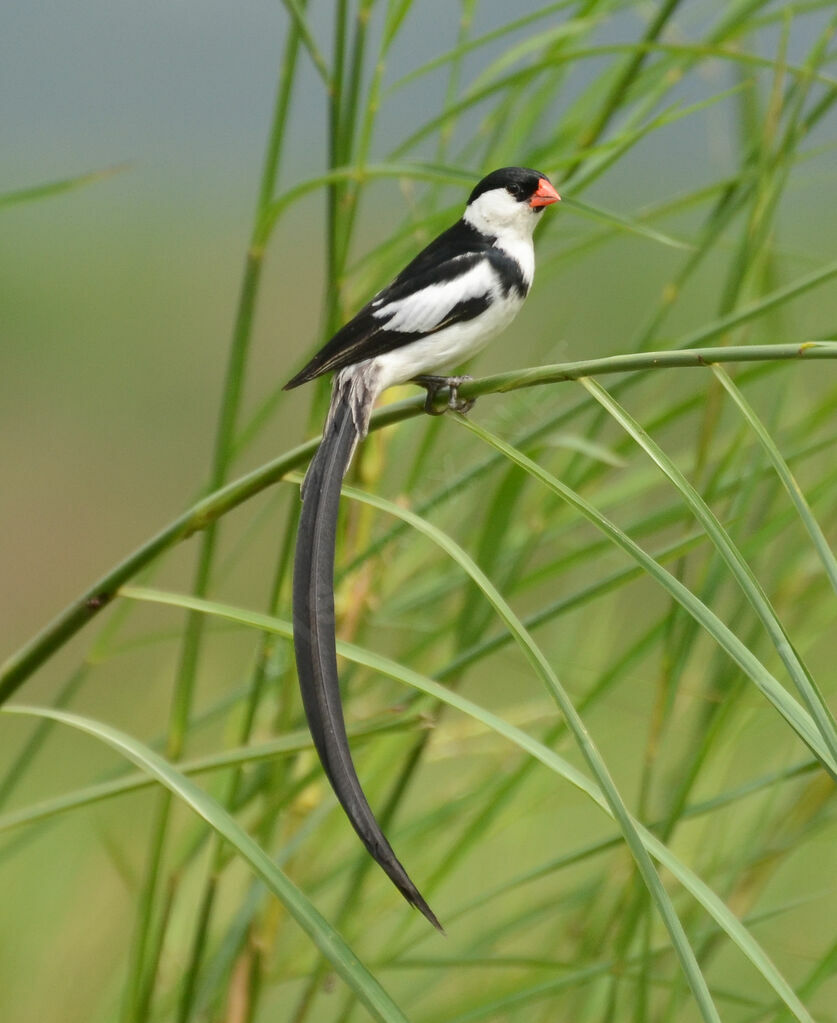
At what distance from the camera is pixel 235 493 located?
494mm

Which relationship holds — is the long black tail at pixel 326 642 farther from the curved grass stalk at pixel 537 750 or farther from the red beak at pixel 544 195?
the red beak at pixel 544 195

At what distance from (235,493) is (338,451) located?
49 mm

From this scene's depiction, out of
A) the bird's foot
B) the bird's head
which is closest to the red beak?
the bird's head

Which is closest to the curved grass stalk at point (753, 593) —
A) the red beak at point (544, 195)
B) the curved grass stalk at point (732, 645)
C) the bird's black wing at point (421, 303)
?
the curved grass stalk at point (732, 645)

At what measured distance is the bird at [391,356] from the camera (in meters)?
0.38

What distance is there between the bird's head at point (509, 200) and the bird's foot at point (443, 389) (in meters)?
0.11

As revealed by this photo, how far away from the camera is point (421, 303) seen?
63cm

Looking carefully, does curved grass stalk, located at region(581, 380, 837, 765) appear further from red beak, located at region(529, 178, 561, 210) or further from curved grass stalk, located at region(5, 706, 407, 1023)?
red beak, located at region(529, 178, 561, 210)

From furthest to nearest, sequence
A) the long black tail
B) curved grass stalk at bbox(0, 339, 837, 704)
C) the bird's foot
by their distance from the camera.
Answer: the bird's foot
curved grass stalk at bbox(0, 339, 837, 704)
the long black tail

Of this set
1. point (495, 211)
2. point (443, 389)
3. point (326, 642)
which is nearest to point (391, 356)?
point (443, 389)

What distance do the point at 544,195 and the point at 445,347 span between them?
140 mm

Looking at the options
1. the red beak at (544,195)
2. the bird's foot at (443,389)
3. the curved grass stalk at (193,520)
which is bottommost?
the curved grass stalk at (193,520)

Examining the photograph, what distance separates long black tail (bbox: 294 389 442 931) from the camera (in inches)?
13.5

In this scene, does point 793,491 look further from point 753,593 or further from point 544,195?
point 544,195
